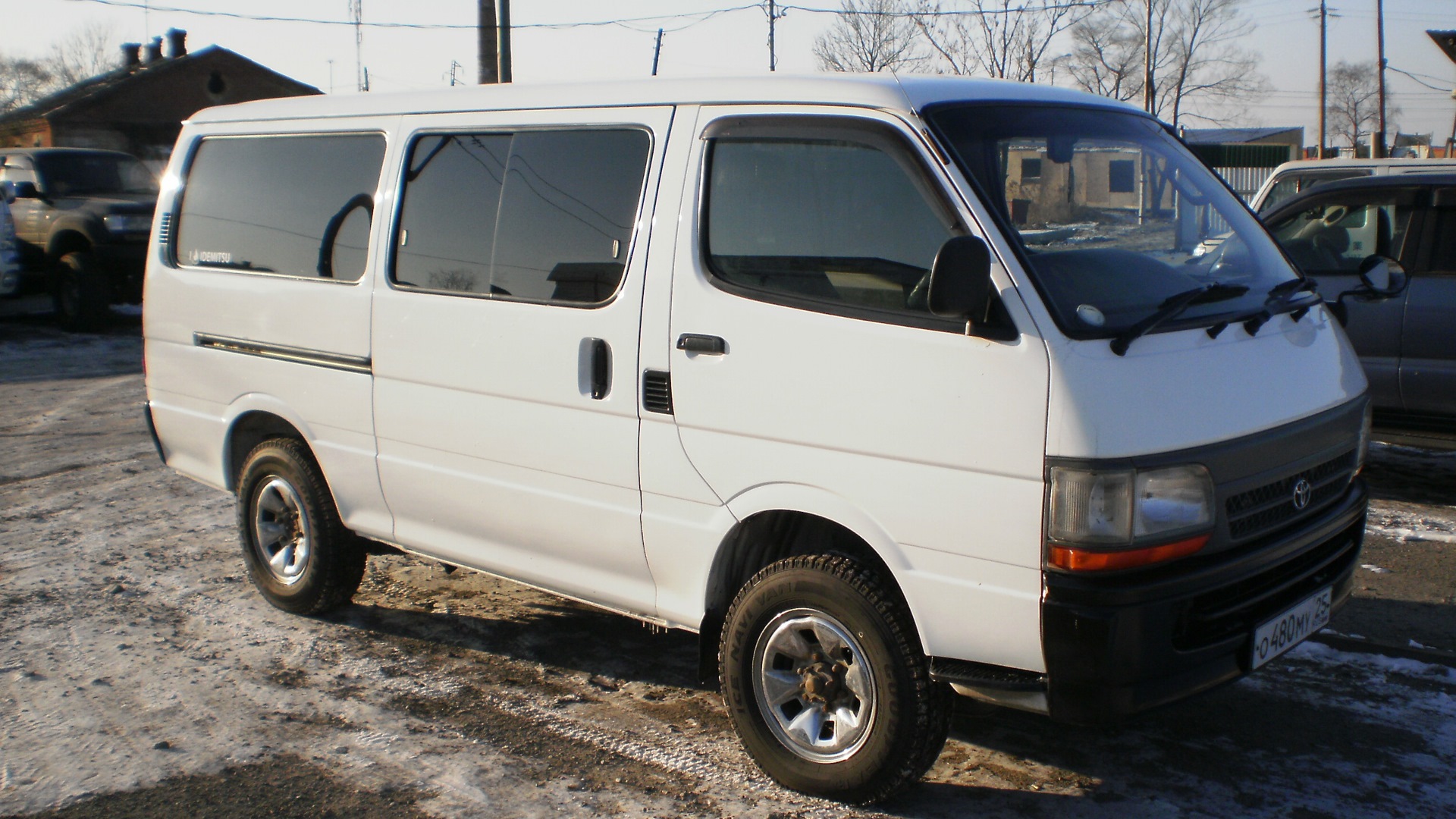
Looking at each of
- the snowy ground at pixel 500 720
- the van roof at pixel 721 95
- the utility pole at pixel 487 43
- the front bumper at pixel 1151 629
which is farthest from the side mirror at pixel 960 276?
the utility pole at pixel 487 43

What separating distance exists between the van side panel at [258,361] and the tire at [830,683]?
72.7 inches

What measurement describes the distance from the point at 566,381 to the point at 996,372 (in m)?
1.48

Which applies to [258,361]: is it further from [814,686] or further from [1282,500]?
[1282,500]

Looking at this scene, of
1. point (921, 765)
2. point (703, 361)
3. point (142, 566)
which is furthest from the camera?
point (142, 566)

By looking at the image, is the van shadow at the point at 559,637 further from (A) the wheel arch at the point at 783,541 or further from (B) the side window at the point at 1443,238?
(B) the side window at the point at 1443,238

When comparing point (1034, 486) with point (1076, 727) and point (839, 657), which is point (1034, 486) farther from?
point (1076, 727)

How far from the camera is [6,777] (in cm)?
374

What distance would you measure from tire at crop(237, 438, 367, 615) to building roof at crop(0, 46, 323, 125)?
35212 mm

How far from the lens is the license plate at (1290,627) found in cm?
318

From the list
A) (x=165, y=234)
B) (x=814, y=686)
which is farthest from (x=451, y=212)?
(x=814, y=686)

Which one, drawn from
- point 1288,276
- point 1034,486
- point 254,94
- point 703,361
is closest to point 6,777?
point 703,361

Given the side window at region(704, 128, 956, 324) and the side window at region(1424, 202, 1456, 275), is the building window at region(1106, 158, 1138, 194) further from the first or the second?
the side window at region(1424, 202, 1456, 275)

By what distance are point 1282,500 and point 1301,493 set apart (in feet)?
0.39

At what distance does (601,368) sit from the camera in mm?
3807
